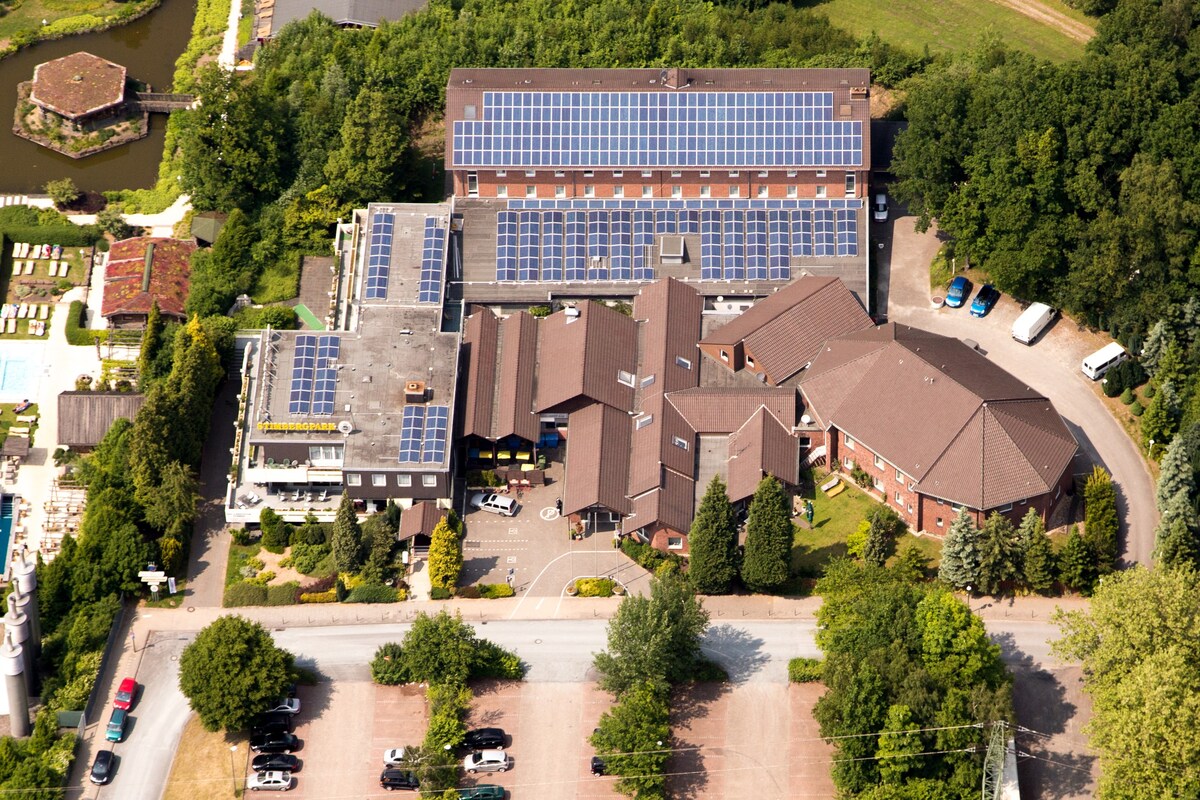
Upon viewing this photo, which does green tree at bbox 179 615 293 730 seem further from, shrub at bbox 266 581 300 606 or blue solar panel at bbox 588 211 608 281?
blue solar panel at bbox 588 211 608 281

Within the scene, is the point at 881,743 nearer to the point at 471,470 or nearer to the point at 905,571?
the point at 905,571

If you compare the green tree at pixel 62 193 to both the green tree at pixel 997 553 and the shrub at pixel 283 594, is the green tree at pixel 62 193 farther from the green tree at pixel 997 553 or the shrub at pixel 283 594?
the green tree at pixel 997 553

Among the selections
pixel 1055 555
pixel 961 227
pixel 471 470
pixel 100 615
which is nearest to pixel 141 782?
pixel 100 615

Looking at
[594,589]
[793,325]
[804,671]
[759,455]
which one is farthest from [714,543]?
[793,325]

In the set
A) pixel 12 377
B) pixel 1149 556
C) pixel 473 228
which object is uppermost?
pixel 473 228

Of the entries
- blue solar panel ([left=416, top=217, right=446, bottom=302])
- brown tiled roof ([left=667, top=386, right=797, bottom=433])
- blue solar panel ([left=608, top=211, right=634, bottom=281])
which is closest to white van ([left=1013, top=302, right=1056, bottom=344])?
brown tiled roof ([left=667, top=386, right=797, bottom=433])
